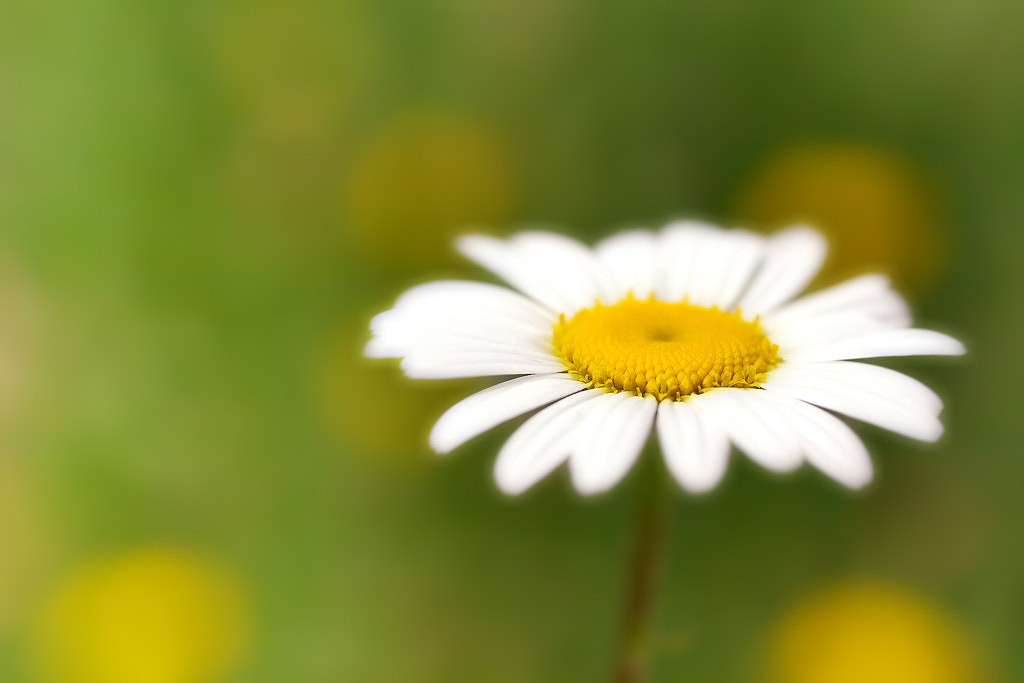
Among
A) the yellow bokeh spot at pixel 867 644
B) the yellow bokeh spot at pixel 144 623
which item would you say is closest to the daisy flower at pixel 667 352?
the yellow bokeh spot at pixel 867 644

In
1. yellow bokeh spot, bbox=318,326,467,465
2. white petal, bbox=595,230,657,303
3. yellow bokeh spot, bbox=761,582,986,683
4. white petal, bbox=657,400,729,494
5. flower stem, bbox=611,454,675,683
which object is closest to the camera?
white petal, bbox=657,400,729,494

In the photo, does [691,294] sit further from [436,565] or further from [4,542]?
[4,542]

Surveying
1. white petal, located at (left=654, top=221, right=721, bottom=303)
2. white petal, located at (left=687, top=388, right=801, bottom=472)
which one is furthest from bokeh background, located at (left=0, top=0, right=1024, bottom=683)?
white petal, located at (left=687, top=388, right=801, bottom=472)

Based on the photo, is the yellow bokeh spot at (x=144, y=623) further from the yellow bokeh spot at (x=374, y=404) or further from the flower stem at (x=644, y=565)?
the flower stem at (x=644, y=565)

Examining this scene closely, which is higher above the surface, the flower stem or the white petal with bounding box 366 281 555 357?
the white petal with bounding box 366 281 555 357

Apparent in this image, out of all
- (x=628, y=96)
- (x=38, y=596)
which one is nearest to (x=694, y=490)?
(x=38, y=596)

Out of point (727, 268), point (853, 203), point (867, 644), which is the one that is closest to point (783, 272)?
point (727, 268)

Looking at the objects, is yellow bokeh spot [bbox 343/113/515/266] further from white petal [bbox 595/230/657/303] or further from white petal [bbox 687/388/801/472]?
white petal [bbox 687/388/801/472]

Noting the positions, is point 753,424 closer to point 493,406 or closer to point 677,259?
point 493,406
